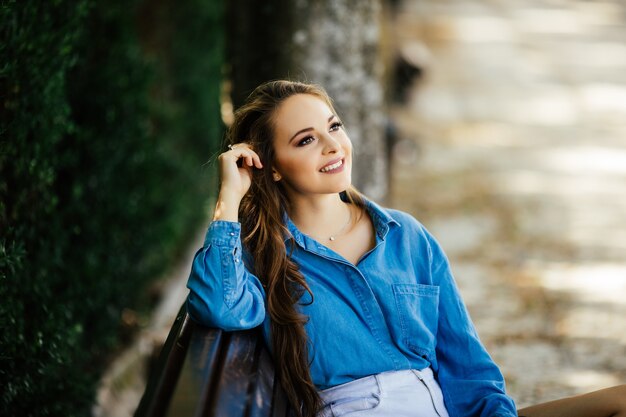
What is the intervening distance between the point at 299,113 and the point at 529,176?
570cm

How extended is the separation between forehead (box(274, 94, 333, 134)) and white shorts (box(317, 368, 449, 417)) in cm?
84

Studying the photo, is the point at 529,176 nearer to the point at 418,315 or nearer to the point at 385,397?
the point at 418,315

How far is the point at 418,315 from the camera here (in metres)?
2.42

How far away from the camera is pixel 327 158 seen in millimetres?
2479

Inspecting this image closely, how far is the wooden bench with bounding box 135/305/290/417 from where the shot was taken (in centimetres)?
202

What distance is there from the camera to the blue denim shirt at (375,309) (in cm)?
231

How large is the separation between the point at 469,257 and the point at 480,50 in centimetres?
663

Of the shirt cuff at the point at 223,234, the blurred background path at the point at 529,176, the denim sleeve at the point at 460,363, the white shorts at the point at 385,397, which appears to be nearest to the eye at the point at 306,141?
the shirt cuff at the point at 223,234

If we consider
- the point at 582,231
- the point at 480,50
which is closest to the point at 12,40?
the point at 582,231

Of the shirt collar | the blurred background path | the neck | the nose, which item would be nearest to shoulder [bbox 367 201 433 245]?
the shirt collar

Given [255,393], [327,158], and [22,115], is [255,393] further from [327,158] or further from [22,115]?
[22,115]

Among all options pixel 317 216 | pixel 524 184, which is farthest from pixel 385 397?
pixel 524 184

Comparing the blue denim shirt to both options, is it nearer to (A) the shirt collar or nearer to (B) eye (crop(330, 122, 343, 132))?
(A) the shirt collar

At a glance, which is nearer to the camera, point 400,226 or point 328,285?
point 328,285
